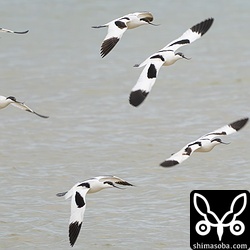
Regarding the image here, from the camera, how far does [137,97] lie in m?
9.70

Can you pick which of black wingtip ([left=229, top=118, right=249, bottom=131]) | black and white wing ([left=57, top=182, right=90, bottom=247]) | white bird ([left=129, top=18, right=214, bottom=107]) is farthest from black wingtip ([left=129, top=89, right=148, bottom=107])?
black wingtip ([left=229, top=118, right=249, bottom=131])

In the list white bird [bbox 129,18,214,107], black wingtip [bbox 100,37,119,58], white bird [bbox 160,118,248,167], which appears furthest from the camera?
black wingtip [bbox 100,37,119,58]

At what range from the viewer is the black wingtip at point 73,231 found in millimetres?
9414

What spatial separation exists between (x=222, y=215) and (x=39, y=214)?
230 centimetres

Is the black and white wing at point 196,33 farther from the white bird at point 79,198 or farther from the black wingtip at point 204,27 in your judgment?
the white bird at point 79,198

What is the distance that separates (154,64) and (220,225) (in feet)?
5.14

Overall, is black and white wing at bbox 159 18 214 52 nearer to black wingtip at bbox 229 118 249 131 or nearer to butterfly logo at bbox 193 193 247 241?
black wingtip at bbox 229 118 249 131

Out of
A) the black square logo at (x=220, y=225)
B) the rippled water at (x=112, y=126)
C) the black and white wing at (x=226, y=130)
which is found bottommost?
the rippled water at (x=112, y=126)

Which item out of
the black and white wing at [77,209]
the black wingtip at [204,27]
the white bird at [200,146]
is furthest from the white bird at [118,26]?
the black and white wing at [77,209]

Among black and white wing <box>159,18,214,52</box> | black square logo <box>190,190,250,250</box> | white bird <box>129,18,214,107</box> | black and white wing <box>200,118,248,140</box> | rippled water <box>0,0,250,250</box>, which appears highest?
white bird <box>129,18,214,107</box>

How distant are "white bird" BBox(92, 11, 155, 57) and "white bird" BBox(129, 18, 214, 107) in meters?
0.33

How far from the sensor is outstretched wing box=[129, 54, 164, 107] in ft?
31.7

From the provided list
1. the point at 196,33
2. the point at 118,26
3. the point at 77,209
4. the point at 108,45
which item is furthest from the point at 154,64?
the point at 77,209

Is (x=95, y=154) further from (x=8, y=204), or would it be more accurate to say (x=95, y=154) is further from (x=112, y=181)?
(x=112, y=181)
